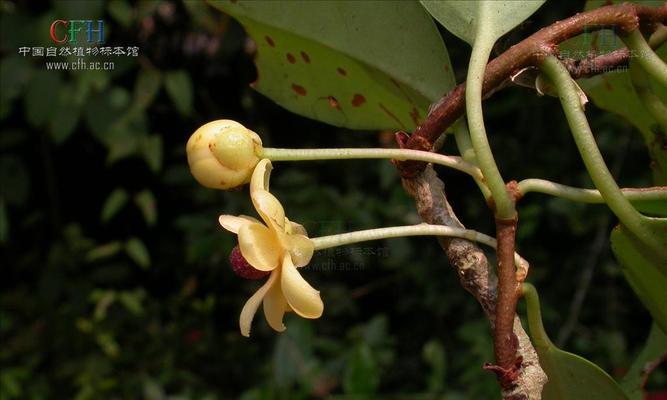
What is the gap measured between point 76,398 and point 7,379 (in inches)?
5.2

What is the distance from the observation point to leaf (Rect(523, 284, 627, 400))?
1.36 ft

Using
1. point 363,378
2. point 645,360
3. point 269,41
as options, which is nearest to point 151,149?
point 363,378

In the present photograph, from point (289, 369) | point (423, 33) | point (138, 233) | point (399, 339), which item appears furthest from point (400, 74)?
point (138, 233)

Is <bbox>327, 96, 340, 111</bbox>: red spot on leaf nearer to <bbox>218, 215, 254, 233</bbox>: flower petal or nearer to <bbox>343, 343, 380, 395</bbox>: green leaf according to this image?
<bbox>218, 215, 254, 233</bbox>: flower petal

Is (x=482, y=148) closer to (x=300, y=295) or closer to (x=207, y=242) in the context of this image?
(x=300, y=295)

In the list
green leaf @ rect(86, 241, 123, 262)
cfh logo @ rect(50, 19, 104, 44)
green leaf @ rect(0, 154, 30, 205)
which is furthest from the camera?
green leaf @ rect(86, 241, 123, 262)

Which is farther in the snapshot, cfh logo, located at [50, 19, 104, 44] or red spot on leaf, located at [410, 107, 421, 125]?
cfh logo, located at [50, 19, 104, 44]

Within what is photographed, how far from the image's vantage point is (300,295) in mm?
364

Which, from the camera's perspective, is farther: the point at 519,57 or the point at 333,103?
the point at 333,103

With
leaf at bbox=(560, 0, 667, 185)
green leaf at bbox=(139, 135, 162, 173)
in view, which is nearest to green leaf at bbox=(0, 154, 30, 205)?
green leaf at bbox=(139, 135, 162, 173)

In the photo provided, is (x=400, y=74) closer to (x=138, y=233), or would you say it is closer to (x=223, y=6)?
(x=223, y=6)

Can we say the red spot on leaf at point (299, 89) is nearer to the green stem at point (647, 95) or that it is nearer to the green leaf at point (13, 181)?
the green stem at point (647, 95)

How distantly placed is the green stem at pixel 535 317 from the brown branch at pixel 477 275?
0.05ft

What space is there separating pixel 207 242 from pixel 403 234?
133cm
